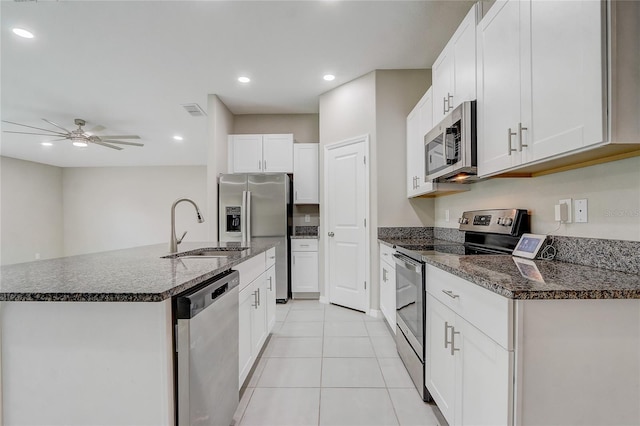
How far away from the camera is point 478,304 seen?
1086 mm

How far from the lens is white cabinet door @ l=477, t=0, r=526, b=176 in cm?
134

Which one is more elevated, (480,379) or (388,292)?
(480,379)

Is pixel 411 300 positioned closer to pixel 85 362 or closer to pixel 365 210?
pixel 365 210

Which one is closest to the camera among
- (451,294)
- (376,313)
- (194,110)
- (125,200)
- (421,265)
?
(451,294)

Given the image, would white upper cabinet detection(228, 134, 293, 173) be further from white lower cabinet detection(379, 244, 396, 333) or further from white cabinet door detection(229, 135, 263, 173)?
white lower cabinet detection(379, 244, 396, 333)

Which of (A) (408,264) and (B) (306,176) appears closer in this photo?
(A) (408,264)

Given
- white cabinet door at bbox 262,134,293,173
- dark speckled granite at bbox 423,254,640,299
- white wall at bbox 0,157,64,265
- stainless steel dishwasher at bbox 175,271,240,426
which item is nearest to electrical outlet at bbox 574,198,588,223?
dark speckled granite at bbox 423,254,640,299

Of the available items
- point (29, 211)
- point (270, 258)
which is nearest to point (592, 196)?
point (270, 258)

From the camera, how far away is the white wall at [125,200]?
7930mm

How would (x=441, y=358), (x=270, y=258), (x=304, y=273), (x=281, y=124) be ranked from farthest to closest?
(x=281, y=124) → (x=304, y=273) → (x=270, y=258) → (x=441, y=358)

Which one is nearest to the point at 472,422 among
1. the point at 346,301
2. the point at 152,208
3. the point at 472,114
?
the point at 472,114

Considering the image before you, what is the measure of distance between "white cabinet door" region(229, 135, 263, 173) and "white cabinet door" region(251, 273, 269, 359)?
2.31 meters

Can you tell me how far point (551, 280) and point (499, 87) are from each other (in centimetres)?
103

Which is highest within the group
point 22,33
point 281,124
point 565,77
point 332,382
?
point 22,33
